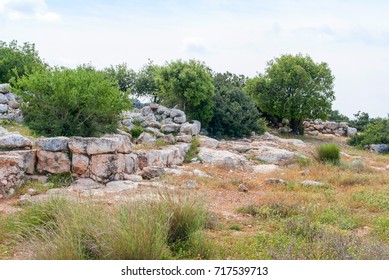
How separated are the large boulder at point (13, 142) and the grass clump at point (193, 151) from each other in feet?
17.8

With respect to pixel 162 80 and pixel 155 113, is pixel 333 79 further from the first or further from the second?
pixel 155 113

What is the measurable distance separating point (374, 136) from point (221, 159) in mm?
13809

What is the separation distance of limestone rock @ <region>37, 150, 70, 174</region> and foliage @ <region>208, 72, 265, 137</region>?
11925mm

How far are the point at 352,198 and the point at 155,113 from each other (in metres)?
10.9

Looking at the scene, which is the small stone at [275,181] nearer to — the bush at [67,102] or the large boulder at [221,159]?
the large boulder at [221,159]

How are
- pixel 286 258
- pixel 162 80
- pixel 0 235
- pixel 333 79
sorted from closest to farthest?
pixel 286 258 < pixel 0 235 < pixel 162 80 < pixel 333 79

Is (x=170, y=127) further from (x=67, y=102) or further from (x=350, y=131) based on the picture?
(x=350, y=131)

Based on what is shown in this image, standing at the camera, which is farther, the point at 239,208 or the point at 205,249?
the point at 239,208

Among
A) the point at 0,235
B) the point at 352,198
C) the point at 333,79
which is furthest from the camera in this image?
the point at 333,79

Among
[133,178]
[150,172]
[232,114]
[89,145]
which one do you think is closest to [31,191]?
Answer: [89,145]

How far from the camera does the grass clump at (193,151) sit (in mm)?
14591

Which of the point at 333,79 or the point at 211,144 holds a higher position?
the point at 333,79

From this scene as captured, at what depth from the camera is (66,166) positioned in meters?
10.4

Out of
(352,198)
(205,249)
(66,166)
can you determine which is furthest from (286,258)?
(66,166)
